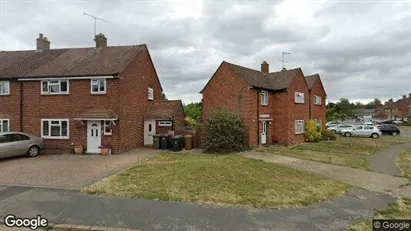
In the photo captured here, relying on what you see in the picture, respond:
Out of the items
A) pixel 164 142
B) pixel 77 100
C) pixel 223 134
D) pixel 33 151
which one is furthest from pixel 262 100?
pixel 33 151

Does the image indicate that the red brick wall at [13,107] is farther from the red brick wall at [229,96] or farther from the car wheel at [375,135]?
the car wheel at [375,135]

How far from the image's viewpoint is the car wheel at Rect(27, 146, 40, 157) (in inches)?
669

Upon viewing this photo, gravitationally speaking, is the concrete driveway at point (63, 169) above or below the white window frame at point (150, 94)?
below

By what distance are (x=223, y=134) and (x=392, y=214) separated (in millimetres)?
12383

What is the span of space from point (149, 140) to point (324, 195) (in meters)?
15.0

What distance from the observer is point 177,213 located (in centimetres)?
755

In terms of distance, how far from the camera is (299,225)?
6.89 meters

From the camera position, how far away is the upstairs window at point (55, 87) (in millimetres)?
18891

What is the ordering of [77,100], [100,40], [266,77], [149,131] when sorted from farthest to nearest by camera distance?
[266,77] → [100,40] → [149,131] → [77,100]

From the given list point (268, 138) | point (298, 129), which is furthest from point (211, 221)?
point (298, 129)

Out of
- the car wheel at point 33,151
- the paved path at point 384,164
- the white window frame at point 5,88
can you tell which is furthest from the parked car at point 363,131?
the white window frame at point 5,88

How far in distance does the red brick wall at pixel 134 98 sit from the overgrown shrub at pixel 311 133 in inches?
572

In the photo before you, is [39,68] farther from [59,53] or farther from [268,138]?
[268,138]

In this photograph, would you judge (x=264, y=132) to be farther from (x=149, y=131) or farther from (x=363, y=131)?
(x=363, y=131)
